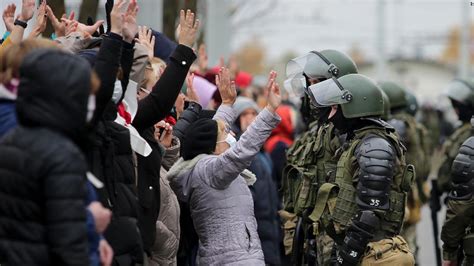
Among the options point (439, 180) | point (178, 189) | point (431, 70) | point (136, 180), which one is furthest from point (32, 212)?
point (431, 70)

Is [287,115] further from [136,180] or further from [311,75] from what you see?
[136,180]

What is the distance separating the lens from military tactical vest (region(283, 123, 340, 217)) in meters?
8.05

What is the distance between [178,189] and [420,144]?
18.3 feet

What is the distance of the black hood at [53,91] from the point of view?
15.1ft

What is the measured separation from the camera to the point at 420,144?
1240 cm

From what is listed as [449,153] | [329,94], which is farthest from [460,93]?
[329,94]

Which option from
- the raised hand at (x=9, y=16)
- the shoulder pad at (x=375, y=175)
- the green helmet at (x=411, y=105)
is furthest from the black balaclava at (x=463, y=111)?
the raised hand at (x=9, y=16)

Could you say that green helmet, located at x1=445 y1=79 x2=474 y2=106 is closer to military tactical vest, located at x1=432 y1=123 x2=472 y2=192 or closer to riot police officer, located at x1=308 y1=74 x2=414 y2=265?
military tactical vest, located at x1=432 y1=123 x2=472 y2=192

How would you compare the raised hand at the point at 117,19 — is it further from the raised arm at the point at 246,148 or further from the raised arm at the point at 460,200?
the raised arm at the point at 460,200

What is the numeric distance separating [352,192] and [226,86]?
1.09m

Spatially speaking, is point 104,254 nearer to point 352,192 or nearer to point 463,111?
point 352,192

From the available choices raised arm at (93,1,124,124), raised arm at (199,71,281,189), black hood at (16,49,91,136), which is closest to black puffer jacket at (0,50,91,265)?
black hood at (16,49,91,136)

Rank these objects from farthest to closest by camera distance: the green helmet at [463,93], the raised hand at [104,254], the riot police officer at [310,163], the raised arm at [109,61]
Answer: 1. the green helmet at [463,93]
2. the riot police officer at [310,163]
3. the raised arm at [109,61]
4. the raised hand at [104,254]

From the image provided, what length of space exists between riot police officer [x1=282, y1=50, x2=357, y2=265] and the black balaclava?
119 inches
